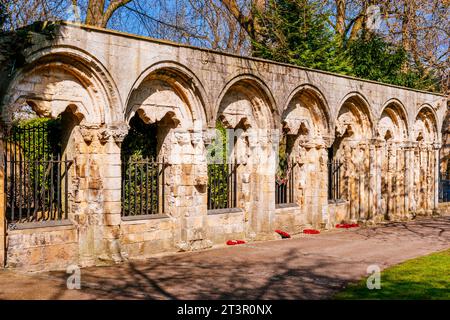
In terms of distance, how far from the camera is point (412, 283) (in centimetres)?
887

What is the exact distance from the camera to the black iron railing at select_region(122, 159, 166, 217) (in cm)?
1198

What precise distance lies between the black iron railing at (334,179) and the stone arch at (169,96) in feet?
19.3

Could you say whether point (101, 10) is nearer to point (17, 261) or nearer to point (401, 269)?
point (17, 261)

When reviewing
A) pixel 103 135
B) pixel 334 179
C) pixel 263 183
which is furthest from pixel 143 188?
pixel 334 179

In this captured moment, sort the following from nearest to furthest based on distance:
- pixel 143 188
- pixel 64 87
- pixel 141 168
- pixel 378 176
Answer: pixel 64 87, pixel 141 168, pixel 143 188, pixel 378 176

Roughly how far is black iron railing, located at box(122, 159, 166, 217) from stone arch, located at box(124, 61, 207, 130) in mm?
931

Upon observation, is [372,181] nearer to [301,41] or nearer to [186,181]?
[301,41]

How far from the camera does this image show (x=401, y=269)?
10.1 metres

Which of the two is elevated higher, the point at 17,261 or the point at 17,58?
the point at 17,58

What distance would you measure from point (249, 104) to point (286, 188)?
109 inches

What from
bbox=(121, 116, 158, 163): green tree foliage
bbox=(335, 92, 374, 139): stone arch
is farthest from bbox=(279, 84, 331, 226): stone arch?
bbox=(121, 116, 158, 163): green tree foliage

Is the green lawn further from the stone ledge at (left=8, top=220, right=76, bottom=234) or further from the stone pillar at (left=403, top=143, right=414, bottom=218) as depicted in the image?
the stone pillar at (left=403, top=143, right=414, bottom=218)
